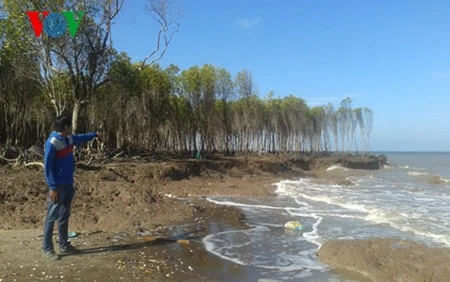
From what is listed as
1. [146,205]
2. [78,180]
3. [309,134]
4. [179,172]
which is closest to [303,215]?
[146,205]

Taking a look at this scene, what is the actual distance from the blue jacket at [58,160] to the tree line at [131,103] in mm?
10909

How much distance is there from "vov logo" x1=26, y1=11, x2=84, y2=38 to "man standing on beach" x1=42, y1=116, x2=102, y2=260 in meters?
10.9

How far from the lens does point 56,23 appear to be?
16.1m

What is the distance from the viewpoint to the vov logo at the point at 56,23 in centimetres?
1551

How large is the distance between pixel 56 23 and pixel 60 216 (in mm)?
12643

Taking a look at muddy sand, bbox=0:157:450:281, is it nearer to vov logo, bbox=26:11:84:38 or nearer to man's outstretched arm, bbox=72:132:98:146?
man's outstretched arm, bbox=72:132:98:146

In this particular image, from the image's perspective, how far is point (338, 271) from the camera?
5.46 metres

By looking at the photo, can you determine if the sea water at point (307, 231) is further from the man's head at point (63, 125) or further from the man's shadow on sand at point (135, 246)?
the man's head at point (63, 125)

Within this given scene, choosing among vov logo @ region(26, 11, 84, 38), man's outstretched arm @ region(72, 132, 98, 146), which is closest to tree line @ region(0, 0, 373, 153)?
vov logo @ region(26, 11, 84, 38)

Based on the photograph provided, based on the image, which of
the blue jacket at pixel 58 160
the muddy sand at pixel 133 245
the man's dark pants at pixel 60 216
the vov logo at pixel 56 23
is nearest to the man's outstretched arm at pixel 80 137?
the blue jacket at pixel 58 160

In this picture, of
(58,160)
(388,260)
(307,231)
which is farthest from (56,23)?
(388,260)

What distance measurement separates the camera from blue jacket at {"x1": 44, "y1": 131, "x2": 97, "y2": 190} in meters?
5.57

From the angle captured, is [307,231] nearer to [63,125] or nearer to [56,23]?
[63,125]

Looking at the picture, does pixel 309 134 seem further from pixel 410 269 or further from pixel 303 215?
pixel 410 269
